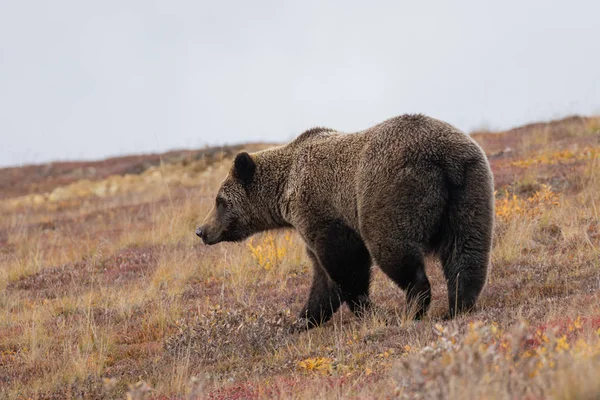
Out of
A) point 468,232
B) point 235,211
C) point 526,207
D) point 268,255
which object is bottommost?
point 268,255

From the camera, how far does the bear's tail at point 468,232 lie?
6.04m

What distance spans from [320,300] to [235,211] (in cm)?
159

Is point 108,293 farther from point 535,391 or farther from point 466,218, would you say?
point 535,391

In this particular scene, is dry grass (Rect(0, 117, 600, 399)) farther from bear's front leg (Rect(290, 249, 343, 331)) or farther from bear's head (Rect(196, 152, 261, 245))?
bear's head (Rect(196, 152, 261, 245))

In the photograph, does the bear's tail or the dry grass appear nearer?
the dry grass

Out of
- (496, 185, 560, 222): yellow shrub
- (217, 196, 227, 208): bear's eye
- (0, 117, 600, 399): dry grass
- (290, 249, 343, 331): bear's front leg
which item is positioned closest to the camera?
(0, 117, 600, 399): dry grass

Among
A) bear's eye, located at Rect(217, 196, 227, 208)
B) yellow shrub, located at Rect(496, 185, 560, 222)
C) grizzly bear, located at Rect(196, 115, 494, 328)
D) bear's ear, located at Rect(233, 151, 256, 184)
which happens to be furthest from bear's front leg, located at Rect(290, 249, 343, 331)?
yellow shrub, located at Rect(496, 185, 560, 222)

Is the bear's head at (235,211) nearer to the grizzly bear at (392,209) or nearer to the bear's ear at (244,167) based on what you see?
the bear's ear at (244,167)

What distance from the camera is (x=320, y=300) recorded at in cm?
765

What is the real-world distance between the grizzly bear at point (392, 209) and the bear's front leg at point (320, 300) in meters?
0.01

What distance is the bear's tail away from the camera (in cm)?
604

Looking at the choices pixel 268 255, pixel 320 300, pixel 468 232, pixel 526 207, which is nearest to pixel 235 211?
pixel 320 300

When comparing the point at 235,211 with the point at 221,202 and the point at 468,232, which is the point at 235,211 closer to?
the point at 221,202

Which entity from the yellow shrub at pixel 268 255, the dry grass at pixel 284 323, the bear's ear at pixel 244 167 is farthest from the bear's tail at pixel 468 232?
the yellow shrub at pixel 268 255
